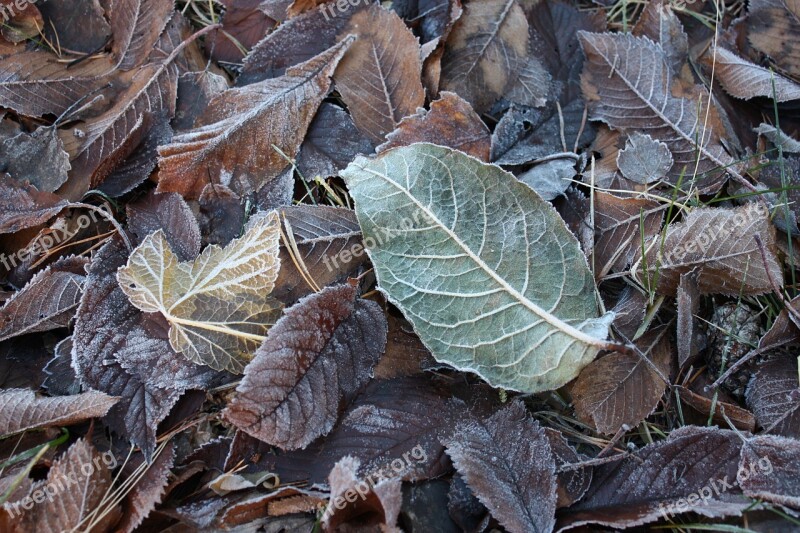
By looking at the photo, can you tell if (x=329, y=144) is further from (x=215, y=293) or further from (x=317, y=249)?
(x=215, y=293)

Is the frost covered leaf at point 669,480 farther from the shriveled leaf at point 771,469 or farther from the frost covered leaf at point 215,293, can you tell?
the frost covered leaf at point 215,293

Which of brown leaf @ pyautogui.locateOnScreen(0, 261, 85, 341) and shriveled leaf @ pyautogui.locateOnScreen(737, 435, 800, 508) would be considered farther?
brown leaf @ pyautogui.locateOnScreen(0, 261, 85, 341)

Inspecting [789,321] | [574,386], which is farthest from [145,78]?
[789,321]

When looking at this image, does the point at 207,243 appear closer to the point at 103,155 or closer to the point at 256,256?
the point at 256,256

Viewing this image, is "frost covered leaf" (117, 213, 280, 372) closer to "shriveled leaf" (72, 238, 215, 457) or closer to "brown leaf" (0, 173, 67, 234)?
"shriveled leaf" (72, 238, 215, 457)

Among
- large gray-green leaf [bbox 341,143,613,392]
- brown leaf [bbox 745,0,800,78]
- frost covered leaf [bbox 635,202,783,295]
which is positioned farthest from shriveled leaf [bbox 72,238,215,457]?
brown leaf [bbox 745,0,800,78]

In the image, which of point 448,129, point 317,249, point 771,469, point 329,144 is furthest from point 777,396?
point 329,144

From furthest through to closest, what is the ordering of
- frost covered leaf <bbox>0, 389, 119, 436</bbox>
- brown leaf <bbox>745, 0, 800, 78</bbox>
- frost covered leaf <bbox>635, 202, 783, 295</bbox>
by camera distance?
1. brown leaf <bbox>745, 0, 800, 78</bbox>
2. frost covered leaf <bbox>635, 202, 783, 295</bbox>
3. frost covered leaf <bbox>0, 389, 119, 436</bbox>
